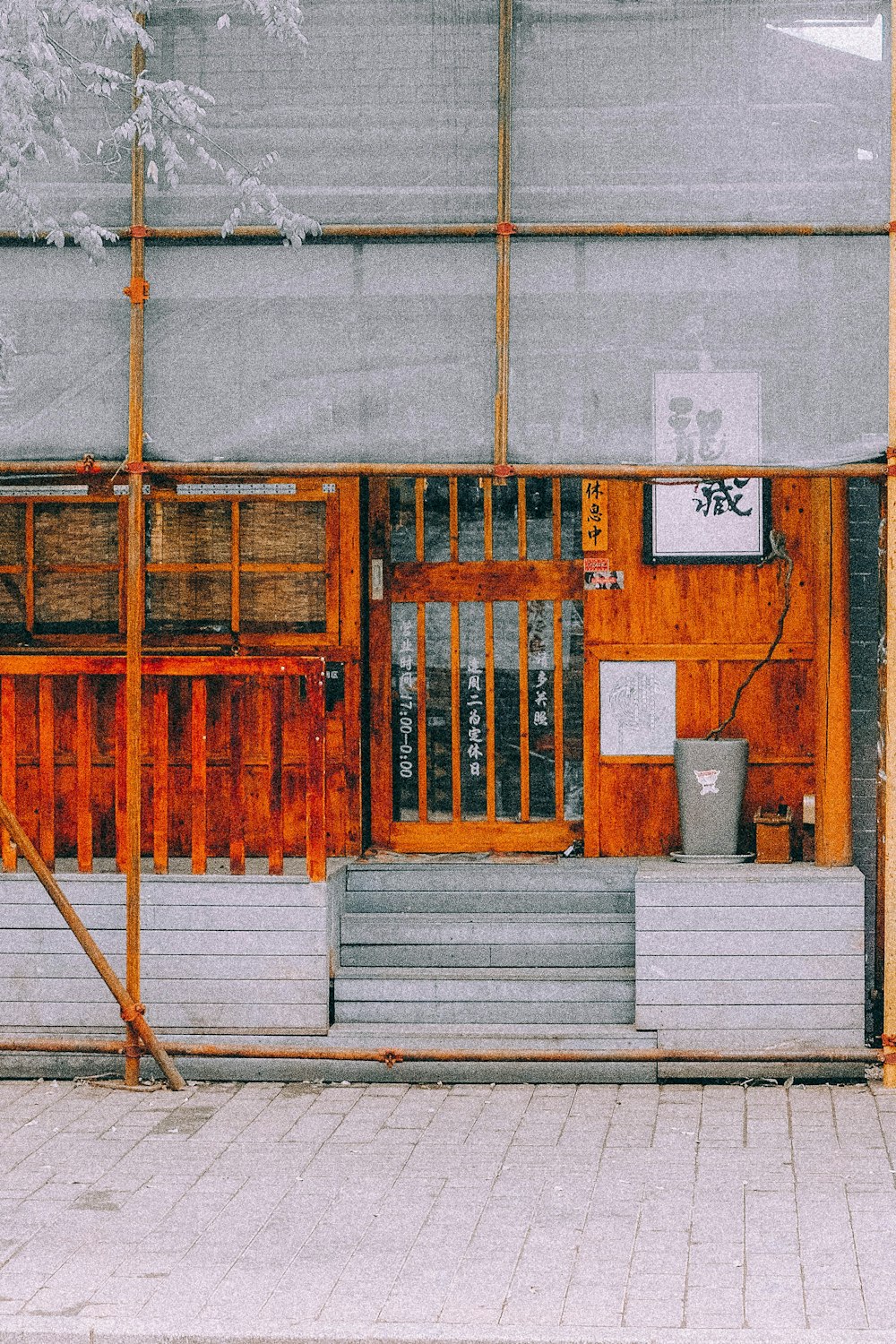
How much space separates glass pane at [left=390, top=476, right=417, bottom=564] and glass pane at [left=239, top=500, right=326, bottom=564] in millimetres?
456

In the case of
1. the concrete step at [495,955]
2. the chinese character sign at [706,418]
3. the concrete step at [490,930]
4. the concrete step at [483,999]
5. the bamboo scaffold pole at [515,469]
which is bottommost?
the concrete step at [483,999]

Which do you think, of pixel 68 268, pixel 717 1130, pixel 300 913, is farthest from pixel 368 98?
pixel 717 1130

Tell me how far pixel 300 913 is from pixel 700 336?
3677mm

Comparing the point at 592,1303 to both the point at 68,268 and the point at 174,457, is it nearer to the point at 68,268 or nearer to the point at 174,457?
the point at 174,457

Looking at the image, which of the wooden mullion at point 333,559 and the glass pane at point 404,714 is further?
the glass pane at point 404,714

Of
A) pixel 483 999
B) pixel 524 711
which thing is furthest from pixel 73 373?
pixel 483 999

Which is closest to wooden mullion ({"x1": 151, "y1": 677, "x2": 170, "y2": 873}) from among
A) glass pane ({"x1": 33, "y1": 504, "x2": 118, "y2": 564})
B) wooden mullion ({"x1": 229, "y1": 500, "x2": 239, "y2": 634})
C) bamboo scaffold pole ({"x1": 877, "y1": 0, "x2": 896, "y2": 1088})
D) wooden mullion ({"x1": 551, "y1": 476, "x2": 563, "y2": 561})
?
wooden mullion ({"x1": 229, "y1": 500, "x2": 239, "y2": 634})

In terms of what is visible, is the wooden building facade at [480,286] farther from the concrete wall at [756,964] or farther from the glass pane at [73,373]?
the concrete wall at [756,964]

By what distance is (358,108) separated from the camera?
811 cm

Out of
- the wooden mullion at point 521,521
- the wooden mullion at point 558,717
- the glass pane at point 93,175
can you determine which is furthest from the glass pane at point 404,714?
the glass pane at point 93,175

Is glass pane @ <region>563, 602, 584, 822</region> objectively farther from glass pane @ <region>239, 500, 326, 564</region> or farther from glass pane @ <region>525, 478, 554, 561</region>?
glass pane @ <region>239, 500, 326, 564</region>

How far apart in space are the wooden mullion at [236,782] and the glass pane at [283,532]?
1276 mm

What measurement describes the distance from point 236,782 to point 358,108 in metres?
3.61

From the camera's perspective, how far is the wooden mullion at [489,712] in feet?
33.1
